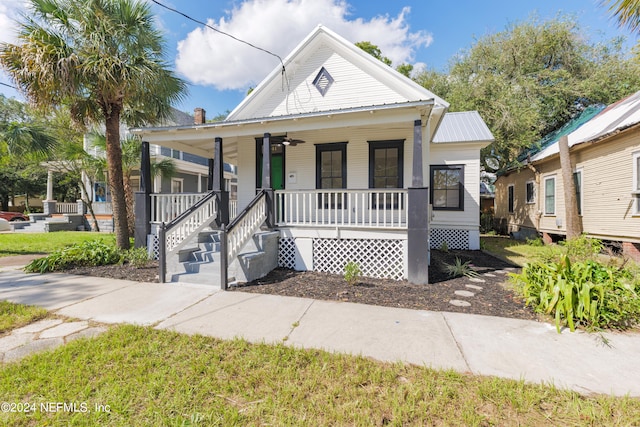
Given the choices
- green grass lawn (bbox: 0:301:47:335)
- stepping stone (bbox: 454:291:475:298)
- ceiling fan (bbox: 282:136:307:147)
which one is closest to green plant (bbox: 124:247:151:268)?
green grass lawn (bbox: 0:301:47:335)

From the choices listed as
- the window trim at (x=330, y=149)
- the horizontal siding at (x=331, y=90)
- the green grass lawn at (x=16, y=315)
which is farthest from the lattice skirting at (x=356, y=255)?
the horizontal siding at (x=331, y=90)

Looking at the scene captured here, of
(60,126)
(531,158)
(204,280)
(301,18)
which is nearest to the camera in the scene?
(204,280)

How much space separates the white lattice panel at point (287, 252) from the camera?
22.2 feet

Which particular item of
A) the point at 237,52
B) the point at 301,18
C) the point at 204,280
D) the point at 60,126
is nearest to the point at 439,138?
the point at 301,18

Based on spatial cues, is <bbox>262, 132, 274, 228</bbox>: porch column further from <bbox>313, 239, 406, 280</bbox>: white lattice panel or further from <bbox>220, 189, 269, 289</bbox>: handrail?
<bbox>313, 239, 406, 280</bbox>: white lattice panel

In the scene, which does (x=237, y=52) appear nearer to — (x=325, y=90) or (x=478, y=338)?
(x=325, y=90)

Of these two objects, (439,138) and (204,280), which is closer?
(204,280)

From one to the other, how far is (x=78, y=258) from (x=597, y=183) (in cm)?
1560

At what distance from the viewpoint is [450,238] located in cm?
1062

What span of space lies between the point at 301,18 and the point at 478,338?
35.2ft

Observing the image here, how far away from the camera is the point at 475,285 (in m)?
5.55

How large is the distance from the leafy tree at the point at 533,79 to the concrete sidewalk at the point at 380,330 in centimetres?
1342

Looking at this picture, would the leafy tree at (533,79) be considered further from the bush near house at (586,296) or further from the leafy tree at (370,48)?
the bush near house at (586,296)

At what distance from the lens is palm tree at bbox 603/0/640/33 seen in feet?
15.2
